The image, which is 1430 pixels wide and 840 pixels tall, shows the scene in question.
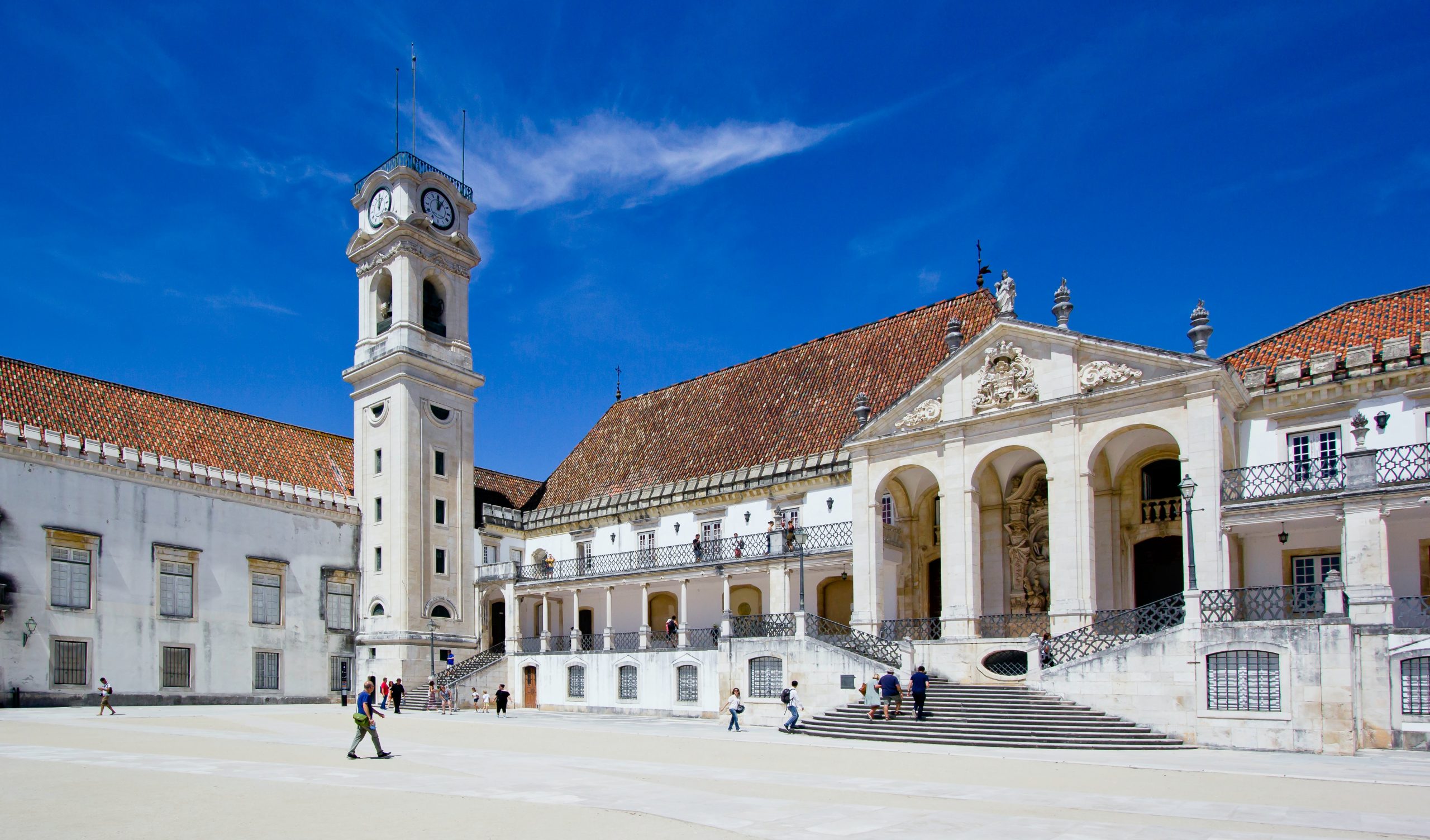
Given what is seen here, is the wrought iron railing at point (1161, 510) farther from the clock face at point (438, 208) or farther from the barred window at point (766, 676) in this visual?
the clock face at point (438, 208)

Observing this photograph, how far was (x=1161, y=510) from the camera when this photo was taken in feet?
83.5

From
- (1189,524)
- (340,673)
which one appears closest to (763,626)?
(1189,524)

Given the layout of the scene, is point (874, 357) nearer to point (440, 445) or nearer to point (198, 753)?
point (440, 445)

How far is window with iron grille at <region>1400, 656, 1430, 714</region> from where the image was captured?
705 inches

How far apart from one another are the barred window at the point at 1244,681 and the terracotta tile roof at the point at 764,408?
13430 millimetres

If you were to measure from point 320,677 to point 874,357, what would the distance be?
22683 millimetres

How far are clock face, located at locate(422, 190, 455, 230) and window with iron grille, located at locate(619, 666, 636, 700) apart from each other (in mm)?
19619

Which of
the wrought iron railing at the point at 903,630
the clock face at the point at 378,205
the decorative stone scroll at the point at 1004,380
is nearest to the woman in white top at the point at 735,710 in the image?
the wrought iron railing at the point at 903,630

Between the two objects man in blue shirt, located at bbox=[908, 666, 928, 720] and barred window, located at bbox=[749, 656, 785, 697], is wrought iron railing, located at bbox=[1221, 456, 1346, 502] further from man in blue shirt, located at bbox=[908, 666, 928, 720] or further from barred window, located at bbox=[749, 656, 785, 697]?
barred window, located at bbox=[749, 656, 785, 697]

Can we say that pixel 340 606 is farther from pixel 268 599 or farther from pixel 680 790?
pixel 680 790

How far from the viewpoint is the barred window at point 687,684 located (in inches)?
1177

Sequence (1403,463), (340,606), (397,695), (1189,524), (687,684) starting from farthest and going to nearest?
(340,606)
(397,695)
(687,684)
(1403,463)
(1189,524)

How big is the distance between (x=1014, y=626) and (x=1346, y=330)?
10475 millimetres

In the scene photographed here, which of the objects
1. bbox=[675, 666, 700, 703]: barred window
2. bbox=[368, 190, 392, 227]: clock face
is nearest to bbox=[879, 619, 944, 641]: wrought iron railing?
bbox=[675, 666, 700, 703]: barred window
